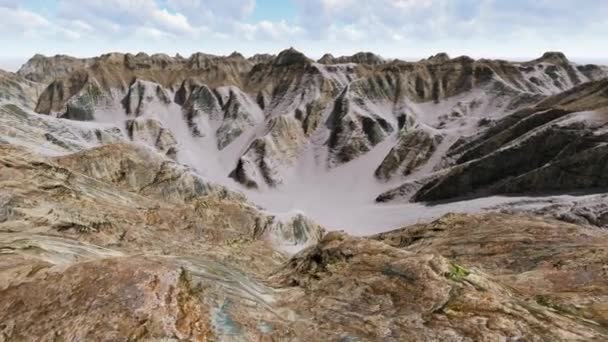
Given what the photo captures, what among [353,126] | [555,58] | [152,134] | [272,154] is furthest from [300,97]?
[555,58]

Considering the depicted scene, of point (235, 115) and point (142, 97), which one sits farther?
point (142, 97)

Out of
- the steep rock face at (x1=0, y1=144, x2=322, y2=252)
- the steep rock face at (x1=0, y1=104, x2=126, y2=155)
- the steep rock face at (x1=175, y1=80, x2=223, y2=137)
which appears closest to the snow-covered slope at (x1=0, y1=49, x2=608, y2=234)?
the steep rock face at (x1=175, y1=80, x2=223, y2=137)

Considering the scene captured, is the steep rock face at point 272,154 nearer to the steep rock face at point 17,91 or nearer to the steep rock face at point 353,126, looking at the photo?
the steep rock face at point 353,126

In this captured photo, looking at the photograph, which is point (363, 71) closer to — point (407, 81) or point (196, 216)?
point (407, 81)

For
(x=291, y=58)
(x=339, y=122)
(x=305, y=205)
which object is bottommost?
(x=305, y=205)

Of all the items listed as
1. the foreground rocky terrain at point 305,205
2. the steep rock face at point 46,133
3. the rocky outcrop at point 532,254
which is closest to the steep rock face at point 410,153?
the foreground rocky terrain at point 305,205

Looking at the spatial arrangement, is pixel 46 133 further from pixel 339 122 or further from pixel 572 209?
pixel 339 122

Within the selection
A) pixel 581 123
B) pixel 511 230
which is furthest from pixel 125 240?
pixel 581 123

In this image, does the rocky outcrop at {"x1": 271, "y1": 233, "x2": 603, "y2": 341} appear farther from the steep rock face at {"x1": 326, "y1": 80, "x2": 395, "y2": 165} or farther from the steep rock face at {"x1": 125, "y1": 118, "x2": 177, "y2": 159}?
the steep rock face at {"x1": 125, "y1": 118, "x2": 177, "y2": 159}
